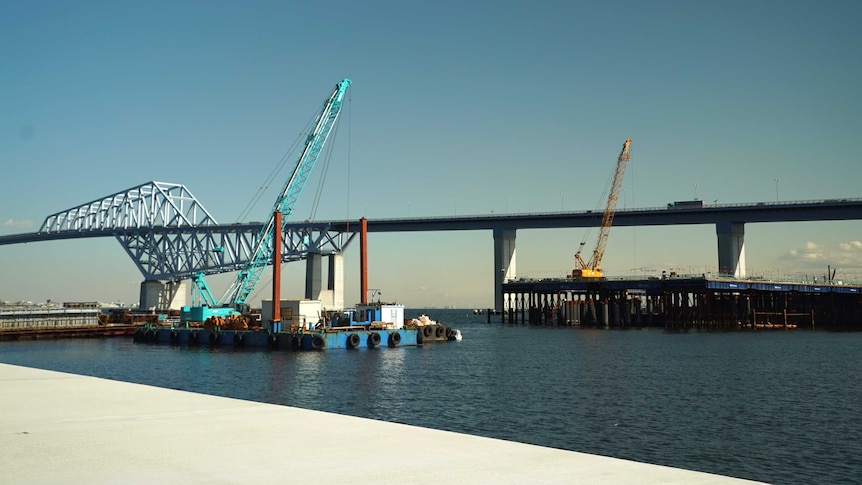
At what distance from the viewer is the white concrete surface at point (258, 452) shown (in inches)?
464

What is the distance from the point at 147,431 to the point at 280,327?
218 feet

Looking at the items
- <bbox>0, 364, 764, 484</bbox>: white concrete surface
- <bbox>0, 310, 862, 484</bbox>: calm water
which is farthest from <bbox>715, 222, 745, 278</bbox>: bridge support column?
<bbox>0, 364, 764, 484</bbox>: white concrete surface

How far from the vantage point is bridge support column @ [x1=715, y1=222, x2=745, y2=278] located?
168 meters

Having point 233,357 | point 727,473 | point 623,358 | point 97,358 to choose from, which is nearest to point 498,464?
point 727,473

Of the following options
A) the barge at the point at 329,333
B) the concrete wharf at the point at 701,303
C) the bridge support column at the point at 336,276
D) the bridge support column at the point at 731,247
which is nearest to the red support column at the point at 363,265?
the barge at the point at 329,333

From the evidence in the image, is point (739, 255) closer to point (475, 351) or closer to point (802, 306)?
point (802, 306)

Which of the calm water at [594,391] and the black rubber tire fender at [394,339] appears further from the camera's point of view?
the black rubber tire fender at [394,339]

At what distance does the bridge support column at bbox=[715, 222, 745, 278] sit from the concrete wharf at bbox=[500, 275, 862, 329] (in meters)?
12.0

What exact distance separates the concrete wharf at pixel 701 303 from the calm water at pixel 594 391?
2208 inches

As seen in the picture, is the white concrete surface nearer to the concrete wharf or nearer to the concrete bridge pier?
the concrete wharf

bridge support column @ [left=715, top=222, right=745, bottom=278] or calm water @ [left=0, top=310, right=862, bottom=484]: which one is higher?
bridge support column @ [left=715, top=222, right=745, bottom=278]

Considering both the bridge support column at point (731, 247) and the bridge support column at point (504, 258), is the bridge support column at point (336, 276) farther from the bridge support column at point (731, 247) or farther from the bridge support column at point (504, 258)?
the bridge support column at point (731, 247)

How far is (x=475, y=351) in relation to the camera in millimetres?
79438

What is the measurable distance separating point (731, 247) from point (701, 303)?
115 feet
